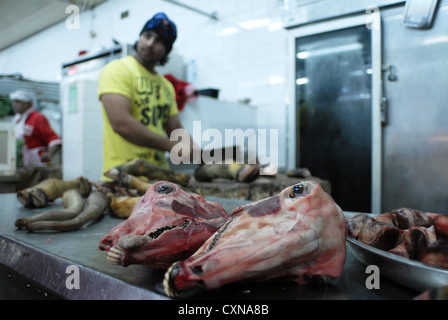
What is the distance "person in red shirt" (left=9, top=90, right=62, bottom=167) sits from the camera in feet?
16.4

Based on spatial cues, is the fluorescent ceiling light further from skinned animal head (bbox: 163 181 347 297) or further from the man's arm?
skinned animal head (bbox: 163 181 347 297)

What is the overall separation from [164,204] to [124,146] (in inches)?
75.1

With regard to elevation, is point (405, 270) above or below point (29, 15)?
below

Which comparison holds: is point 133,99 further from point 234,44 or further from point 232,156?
point 234,44

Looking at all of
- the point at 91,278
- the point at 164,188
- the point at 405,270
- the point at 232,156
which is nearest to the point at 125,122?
the point at 232,156

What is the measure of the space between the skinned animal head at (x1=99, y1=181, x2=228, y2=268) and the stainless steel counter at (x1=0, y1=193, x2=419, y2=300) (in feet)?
0.17

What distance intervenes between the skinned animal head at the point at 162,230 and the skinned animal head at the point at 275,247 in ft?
0.25

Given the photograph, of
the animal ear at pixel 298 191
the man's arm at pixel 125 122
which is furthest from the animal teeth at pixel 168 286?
the man's arm at pixel 125 122

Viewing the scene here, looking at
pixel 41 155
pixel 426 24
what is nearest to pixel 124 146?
pixel 426 24

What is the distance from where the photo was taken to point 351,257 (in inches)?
33.2

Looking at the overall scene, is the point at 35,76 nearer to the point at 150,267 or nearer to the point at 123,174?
the point at 123,174

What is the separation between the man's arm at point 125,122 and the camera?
2.40 metres

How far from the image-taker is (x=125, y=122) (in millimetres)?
2402

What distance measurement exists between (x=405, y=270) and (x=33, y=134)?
5.42 m
